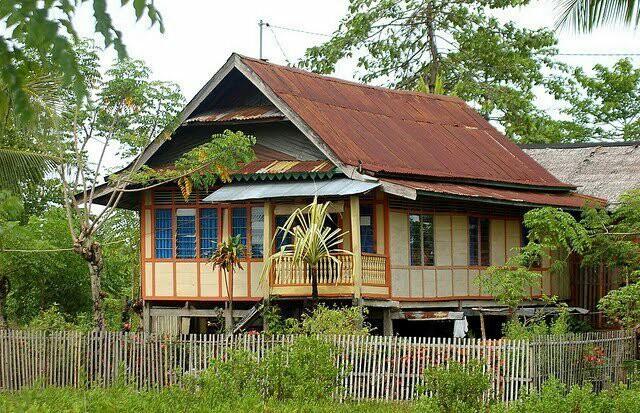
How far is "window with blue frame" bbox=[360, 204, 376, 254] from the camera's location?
21.2 m

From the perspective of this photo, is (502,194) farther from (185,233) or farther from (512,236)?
(185,233)

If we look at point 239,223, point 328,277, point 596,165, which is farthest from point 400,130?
point 596,165

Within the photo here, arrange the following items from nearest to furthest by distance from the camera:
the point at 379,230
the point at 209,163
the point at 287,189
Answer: the point at 209,163, the point at 287,189, the point at 379,230

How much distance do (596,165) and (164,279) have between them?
35.6 feet

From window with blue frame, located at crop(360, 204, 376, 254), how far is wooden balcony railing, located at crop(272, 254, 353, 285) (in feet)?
2.88

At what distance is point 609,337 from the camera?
63.0ft

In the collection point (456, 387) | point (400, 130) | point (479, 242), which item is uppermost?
point (400, 130)

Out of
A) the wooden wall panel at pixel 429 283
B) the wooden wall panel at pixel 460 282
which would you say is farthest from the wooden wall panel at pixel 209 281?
the wooden wall panel at pixel 460 282

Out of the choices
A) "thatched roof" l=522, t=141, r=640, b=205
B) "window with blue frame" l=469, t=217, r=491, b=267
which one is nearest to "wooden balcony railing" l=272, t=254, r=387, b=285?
"window with blue frame" l=469, t=217, r=491, b=267

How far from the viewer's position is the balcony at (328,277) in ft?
66.0

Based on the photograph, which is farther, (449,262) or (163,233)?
(163,233)

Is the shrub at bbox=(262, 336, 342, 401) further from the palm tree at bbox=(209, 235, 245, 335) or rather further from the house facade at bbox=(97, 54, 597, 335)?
the palm tree at bbox=(209, 235, 245, 335)

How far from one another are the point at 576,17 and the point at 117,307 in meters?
15.8

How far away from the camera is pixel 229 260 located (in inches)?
818
